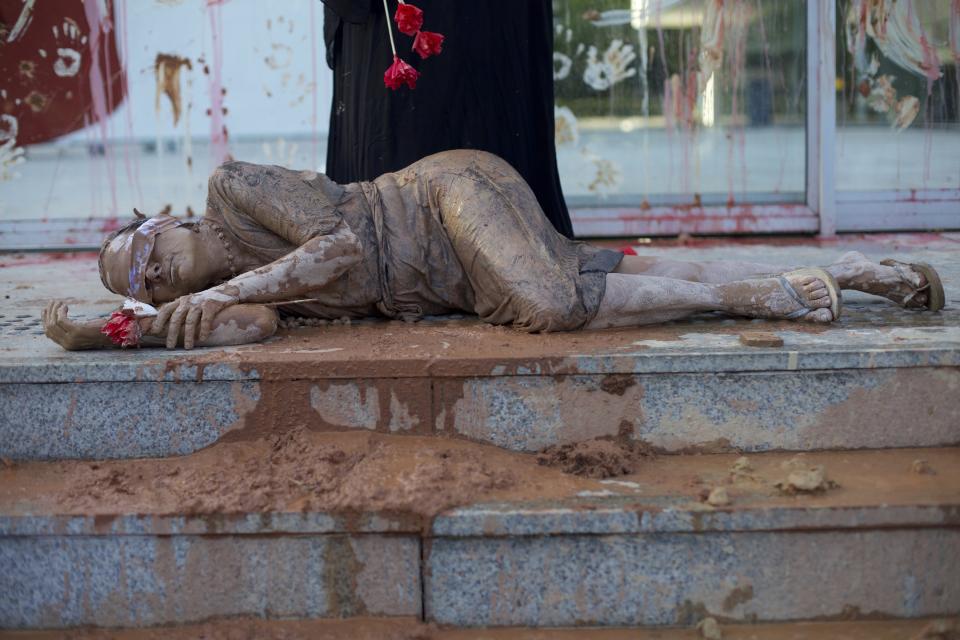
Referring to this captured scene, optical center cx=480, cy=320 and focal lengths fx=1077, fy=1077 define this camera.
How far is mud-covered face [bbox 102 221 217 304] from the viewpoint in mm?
3496

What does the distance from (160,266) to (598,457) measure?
5.15ft

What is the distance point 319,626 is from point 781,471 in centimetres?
134

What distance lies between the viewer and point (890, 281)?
146 inches

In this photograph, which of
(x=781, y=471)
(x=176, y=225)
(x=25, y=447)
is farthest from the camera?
(x=176, y=225)

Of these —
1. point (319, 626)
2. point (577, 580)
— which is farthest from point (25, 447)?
point (577, 580)

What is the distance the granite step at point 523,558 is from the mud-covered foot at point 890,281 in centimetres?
91

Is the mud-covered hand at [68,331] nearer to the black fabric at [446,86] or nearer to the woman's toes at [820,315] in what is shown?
the black fabric at [446,86]

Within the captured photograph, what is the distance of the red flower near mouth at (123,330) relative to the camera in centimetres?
327

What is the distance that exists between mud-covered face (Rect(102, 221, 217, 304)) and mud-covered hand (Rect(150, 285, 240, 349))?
0.19m

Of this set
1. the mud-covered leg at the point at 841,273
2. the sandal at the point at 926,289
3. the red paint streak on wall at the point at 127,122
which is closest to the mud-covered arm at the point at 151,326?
the mud-covered leg at the point at 841,273

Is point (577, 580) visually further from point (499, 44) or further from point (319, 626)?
point (499, 44)

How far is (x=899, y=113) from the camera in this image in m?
6.06

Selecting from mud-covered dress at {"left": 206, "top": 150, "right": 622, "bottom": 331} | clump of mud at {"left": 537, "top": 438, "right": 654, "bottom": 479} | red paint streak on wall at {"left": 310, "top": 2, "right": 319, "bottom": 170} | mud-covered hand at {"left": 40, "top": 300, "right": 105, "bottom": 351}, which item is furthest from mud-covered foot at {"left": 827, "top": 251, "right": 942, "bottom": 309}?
red paint streak on wall at {"left": 310, "top": 2, "right": 319, "bottom": 170}

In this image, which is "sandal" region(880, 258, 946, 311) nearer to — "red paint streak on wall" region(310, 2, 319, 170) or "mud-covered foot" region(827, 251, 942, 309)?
"mud-covered foot" region(827, 251, 942, 309)
